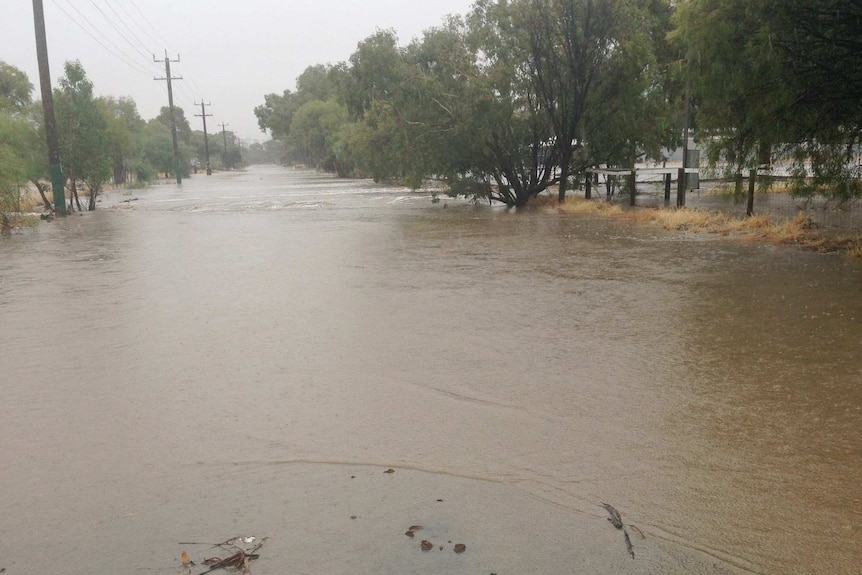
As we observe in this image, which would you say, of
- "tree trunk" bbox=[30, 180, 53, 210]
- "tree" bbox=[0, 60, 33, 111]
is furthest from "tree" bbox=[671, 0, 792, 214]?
"tree" bbox=[0, 60, 33, 111]

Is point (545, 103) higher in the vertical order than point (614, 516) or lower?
higher

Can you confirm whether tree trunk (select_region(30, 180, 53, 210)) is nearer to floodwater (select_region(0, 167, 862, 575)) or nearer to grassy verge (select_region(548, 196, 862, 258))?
floodwater (select_region(0, 167, 862, 575))

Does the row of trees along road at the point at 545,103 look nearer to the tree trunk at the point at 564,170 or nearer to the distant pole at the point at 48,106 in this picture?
the tree trunk at the point at 564,170

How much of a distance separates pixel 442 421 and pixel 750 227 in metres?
11.4

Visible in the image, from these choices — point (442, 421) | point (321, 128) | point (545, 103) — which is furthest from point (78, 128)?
point (321, 128)

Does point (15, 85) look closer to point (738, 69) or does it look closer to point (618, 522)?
point (738, 69)

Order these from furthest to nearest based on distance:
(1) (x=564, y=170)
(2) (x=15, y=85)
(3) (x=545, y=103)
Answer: (2) (x=15, y=85) → (1) (x=564, y=170) → (3) (x=545, y=103)

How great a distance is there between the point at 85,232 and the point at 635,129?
594 inches

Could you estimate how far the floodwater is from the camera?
359cm

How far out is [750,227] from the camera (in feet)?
47.8

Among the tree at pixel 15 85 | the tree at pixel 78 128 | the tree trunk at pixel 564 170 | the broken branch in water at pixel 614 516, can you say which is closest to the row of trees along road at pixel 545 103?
the tree trunk at pixel 564 170

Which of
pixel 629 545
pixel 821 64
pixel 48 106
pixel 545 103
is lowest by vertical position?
pixel 629 545

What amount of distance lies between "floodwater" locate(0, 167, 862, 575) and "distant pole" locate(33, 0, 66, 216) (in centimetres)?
1588

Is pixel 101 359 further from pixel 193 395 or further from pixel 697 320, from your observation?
pixel 697 320
